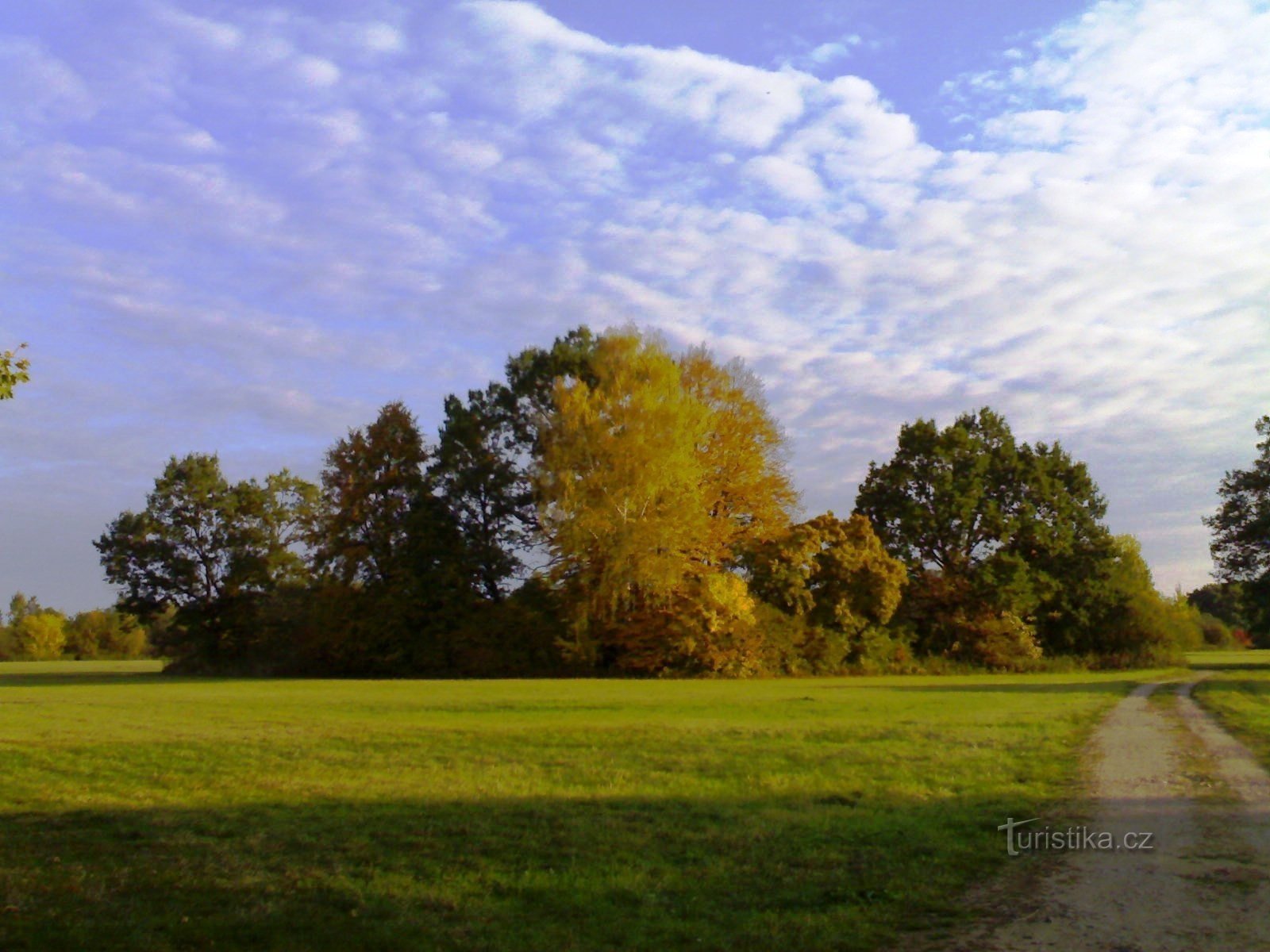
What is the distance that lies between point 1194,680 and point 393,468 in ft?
129

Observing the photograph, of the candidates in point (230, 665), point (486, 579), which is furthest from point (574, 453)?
point (230, 665)

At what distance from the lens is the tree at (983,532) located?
55.9 m

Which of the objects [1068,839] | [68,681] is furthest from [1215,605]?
[1068,839]

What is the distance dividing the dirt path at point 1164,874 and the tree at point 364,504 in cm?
4609

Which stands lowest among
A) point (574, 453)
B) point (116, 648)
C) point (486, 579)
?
point (116, 648)

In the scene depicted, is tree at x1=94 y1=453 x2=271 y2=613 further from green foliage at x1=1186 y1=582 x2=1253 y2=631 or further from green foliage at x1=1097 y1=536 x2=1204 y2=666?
green foliage at x1=1186 y1=582 x2=1253 y2=631

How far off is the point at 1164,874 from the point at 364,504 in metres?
51.2

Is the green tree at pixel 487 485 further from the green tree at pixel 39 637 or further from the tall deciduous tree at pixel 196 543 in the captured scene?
the green tree at pixel 39 637

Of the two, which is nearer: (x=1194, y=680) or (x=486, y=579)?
(x=1194, y=680)

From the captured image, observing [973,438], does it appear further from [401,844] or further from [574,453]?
[401,844]

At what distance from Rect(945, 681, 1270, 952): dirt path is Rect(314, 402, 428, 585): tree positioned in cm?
4609

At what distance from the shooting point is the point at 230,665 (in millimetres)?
58688

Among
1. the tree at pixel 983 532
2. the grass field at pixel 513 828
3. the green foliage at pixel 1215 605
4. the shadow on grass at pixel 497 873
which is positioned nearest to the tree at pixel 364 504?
the tree at pixel 983 532

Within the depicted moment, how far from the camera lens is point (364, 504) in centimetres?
5481
